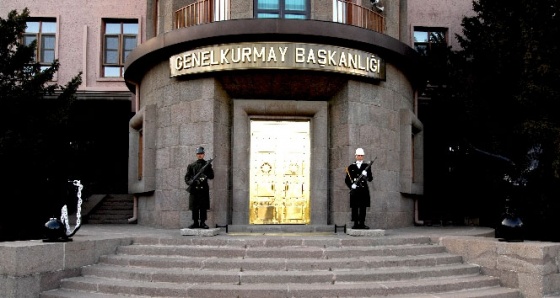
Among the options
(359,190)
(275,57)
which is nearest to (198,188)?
(359,190)

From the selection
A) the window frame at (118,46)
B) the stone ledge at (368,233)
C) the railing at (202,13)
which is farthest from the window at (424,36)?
the stone ledge at (368,233)

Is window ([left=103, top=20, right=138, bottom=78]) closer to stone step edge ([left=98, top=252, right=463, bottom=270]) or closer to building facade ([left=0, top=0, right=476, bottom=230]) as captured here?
building facade ([left=0, top=0, right=476, bottom=230])

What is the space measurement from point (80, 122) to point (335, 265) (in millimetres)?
16739

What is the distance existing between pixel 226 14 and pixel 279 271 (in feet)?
25.9

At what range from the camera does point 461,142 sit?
1958cm

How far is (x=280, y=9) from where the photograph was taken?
15.3 meters

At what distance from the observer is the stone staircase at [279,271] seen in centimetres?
911

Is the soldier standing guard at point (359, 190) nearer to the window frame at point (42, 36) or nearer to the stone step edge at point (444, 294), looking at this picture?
the stone step edge at point (444, 294)

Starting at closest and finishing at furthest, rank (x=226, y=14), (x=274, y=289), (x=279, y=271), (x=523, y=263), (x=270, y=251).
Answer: (x=274, y=289) → (x=279, y=271) → (x=523, y=263) → (x=270, y=251) → (x=226, y=14)

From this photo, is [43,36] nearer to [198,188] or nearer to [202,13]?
[202,13]

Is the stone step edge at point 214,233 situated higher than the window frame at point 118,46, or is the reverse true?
the window frame at point 118,46

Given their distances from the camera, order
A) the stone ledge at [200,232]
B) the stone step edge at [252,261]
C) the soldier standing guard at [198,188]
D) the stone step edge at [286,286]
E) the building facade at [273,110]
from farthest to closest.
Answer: the building facade at [273,110], the soldier standing guard at [198,188], the stone ledge at [200,232], the stone step edge at [252,261], the stone step edge at [286,286]

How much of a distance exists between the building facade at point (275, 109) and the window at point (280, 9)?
0.09ft

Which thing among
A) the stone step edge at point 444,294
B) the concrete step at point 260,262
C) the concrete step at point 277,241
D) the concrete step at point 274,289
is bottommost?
the stone step edge at point 444,294
